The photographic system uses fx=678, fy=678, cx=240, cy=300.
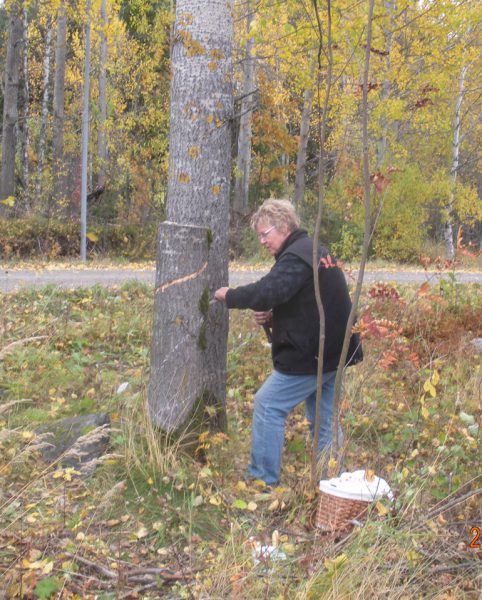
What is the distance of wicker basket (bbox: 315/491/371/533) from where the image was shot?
10.3ft

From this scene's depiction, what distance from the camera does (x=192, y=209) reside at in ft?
14.1

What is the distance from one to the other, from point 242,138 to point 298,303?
1933cm

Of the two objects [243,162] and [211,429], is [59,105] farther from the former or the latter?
[211,429]

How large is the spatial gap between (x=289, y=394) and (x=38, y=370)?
2.81 metres

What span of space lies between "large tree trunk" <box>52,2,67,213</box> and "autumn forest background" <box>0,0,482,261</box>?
0.17 feet

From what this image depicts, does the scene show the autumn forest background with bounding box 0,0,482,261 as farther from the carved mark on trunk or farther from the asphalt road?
the carved mark on trunk

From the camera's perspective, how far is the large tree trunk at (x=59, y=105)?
1922 centimetres

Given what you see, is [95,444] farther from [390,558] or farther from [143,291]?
[143,291]

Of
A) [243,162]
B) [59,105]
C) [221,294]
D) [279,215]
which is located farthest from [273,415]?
[243,162]

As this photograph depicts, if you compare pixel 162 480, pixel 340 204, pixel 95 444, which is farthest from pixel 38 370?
pixel 340 204

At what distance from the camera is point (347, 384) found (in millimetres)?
5789

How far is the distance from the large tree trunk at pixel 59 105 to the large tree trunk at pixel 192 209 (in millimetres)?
15380

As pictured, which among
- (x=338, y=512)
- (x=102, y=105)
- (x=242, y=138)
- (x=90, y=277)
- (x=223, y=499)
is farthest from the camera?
(x=102, y=105)

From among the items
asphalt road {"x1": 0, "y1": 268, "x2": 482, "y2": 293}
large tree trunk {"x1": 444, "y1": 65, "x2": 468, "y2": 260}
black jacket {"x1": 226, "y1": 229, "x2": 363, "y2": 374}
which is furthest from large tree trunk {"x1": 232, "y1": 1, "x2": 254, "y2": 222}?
black jacket {"x1": 226, "y1": 229, "x2": 363, "y2": 374}
